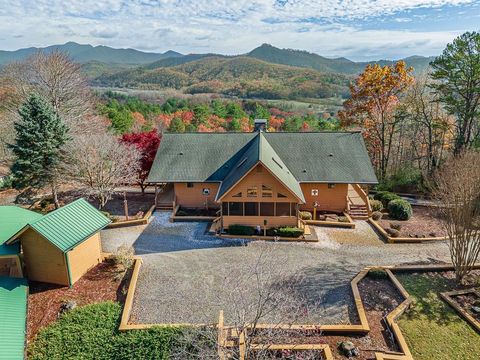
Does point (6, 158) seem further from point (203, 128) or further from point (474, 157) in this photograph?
point (474, 157)

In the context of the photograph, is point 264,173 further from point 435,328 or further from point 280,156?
point 435,328

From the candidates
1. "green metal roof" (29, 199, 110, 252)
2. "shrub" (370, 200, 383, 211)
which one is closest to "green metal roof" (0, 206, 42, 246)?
"green metal roof" (29, 199, 110, 252)

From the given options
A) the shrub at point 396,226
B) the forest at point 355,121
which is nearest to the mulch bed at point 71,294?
→ the forest at point 355,121

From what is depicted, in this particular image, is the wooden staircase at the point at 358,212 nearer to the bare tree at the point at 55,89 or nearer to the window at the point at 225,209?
the window at the point at 225,209

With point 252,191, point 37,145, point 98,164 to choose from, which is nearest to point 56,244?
point 98,164

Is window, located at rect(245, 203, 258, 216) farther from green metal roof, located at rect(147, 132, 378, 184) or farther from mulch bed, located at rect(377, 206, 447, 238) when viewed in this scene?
mulch bed, located at rect(377, 206, 447, 238)

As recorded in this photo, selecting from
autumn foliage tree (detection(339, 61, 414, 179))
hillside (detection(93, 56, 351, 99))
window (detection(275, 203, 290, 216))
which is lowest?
window (detection(275, 203, 290, 216))

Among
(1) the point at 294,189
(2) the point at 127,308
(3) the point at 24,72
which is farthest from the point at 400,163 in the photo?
(3) the point at 24,72
